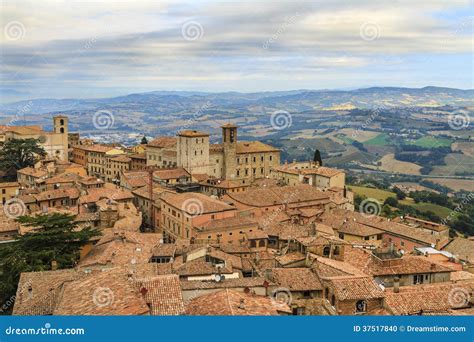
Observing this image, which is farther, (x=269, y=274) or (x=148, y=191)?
(x=148, y=191)

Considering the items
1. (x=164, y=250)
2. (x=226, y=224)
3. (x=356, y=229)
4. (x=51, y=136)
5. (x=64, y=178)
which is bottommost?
(x=356, y=229)

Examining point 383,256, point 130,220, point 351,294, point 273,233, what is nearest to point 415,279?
point 383,256

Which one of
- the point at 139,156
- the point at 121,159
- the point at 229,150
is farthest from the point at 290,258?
the point at 139,156

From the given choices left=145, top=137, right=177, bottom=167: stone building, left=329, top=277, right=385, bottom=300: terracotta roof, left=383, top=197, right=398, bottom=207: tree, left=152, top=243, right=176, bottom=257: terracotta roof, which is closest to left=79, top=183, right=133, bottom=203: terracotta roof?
left=145, top=137, right=177, bottom=167: stone building

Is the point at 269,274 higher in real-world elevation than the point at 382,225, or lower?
higher

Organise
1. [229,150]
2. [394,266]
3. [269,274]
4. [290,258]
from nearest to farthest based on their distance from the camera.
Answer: [269,274], [394,266], [290,258], [229,150]

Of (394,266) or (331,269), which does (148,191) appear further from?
(331,269)

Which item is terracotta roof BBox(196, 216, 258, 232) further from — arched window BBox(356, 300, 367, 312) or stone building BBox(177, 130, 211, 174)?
stone building BBox(177, 130, 211, 174)
